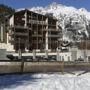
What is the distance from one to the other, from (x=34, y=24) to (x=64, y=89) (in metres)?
45.9

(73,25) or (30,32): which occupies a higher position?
(73,25)

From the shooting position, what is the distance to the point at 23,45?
48.5m

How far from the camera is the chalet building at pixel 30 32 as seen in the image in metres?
47.2

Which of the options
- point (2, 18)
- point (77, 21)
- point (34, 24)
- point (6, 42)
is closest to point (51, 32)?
point (34, 24)

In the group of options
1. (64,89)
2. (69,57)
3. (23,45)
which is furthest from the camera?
(23,45)

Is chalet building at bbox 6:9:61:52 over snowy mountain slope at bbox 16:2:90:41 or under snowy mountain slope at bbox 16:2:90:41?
under

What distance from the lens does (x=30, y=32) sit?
5112 centimetres

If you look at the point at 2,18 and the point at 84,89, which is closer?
the point at 84,89

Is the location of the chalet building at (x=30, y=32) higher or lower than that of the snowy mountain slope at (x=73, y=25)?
lower

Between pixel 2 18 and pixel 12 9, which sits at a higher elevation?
pixel 12 9

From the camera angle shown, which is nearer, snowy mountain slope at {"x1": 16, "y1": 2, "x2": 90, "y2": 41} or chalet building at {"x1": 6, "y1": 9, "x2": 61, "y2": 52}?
chalet building at {"x1": 6, "y1": 9, "x2": 61, "y2": 52}

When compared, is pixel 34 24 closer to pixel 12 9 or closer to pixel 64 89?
pixel 12 9

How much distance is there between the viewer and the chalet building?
155ft

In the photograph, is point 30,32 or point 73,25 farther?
point 73,25
